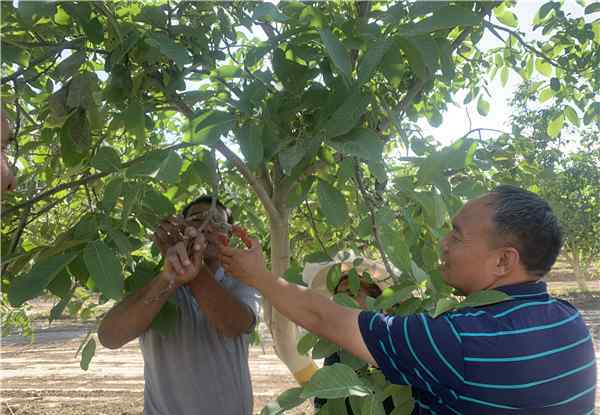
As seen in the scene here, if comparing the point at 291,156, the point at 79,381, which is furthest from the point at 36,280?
the point at 79,381

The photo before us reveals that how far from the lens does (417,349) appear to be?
1048 mm

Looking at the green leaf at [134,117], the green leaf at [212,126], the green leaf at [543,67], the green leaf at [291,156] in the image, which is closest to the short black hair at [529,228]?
the green leaf at [291,156]

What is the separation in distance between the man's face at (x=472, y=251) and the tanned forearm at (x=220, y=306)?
2.27 feet

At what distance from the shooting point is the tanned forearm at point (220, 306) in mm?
1587

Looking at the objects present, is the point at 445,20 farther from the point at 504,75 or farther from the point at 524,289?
the point at 504,75

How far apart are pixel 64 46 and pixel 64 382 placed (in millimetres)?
6714

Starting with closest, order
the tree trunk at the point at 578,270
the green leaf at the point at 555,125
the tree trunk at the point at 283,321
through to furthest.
A: 1. the tree trunk at the point at 283,321
2. the green leaf at the point at 555,125
3. the tree trunk at the point at 578,270

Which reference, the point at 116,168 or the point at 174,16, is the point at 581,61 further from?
the point at 116,168

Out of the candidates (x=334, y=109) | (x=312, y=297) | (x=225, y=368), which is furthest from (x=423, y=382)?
(x=225, y=368)

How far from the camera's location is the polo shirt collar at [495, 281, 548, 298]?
114 cm

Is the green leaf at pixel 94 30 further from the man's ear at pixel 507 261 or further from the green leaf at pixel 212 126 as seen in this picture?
the man's ear at pixel 507 261

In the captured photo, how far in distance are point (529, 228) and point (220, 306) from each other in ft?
2.96

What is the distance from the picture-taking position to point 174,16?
1355mm

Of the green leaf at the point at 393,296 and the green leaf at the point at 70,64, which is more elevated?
the green leaf at the point at 70,64
